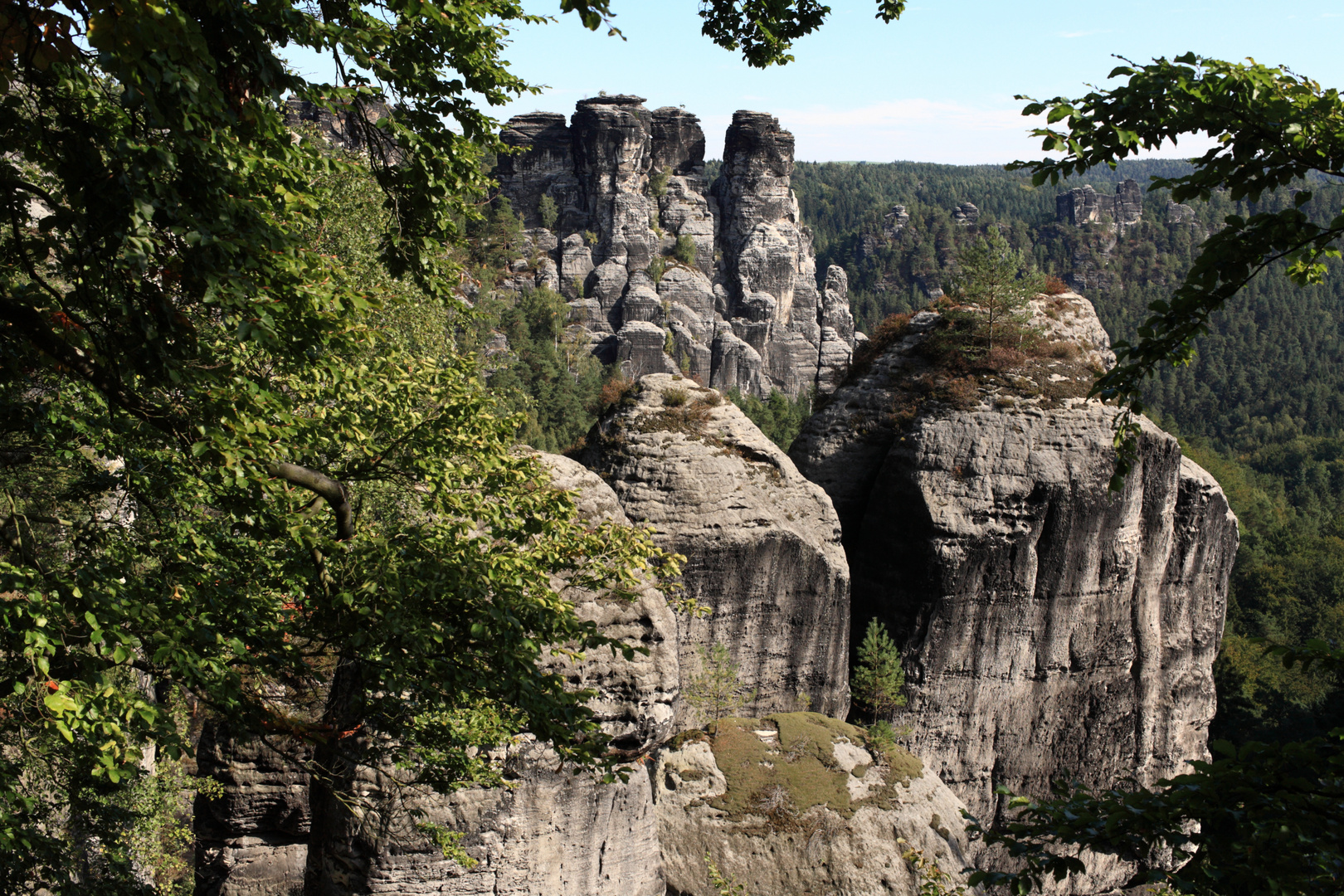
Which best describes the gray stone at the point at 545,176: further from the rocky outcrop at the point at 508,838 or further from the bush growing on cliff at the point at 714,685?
the rocky outcrop at the point at 508,838

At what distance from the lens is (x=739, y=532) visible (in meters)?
22.1

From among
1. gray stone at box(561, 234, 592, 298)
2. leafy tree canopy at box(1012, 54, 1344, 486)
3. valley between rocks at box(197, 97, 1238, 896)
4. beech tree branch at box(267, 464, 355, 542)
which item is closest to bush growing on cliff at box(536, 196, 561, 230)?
gray stone at box(561, 234, 592, 298)

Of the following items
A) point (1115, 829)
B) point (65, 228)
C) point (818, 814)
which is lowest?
point (818, 814)

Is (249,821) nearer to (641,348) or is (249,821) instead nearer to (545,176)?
(641,348)

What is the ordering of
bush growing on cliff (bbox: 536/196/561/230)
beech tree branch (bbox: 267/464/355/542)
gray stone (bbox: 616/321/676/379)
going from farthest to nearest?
bush growing on cliff (bbox: 536/196/561/230)
gray stone (bbox: 616/321/676/379)
beech tree branch (bbox: 267/464/355/542)

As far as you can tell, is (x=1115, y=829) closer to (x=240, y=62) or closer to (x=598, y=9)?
(x=598, y=9)

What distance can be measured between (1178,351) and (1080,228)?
620 ft

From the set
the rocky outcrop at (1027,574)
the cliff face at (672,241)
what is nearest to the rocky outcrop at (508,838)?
the rocky outcrop at (1027,574)

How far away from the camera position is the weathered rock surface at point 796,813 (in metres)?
17.1

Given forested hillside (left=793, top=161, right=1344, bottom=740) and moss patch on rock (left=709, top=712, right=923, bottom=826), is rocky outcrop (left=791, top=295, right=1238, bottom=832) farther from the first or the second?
forested hillside (left=793, top=161, right=1344, bottom=740)

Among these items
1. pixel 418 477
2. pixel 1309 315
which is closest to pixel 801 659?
pixel 418 477

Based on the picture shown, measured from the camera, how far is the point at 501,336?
232 ft

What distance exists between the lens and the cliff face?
8969 cm

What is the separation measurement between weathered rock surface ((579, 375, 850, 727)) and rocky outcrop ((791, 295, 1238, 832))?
9.10ft
